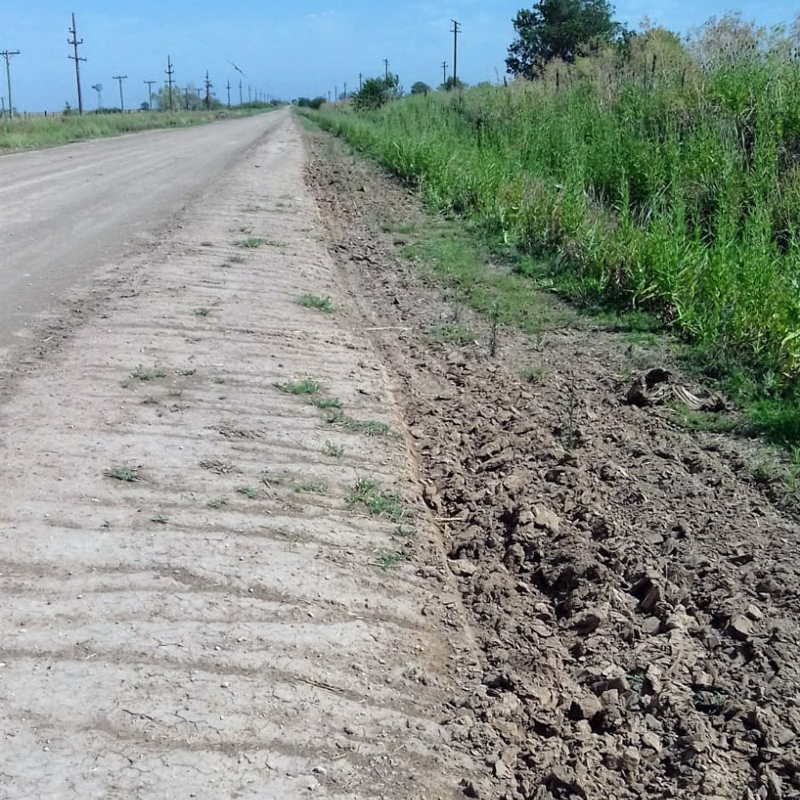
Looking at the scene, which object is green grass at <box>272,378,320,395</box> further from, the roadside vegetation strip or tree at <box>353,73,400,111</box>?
tree at <box>353,73,400,111</box>

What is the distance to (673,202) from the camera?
789cm

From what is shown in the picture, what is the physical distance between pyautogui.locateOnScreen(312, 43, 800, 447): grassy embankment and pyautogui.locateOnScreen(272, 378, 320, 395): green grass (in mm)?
2500

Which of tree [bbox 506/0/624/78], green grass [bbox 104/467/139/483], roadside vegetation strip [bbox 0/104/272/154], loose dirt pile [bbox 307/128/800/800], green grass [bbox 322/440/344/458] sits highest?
tree [bbox 506/0/624/78]

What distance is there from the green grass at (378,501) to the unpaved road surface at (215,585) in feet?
0.05

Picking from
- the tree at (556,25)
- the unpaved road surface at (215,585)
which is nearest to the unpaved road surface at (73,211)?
the unpaved road surface at (215,585)

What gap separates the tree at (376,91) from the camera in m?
37.8

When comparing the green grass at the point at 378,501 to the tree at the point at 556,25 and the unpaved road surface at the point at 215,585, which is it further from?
the tree at the point at 556,25

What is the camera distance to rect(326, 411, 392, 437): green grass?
5109mm

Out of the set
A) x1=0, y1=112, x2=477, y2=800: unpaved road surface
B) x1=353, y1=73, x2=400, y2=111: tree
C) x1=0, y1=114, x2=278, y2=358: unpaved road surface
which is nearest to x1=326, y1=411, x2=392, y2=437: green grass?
x1=0, y1=112, x2=477, y2=800: unpaved road surface

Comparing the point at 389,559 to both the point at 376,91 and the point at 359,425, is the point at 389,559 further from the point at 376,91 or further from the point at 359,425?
the point at 376,91

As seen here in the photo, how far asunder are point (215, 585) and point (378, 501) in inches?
41.2

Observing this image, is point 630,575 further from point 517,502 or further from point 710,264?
point 710,264

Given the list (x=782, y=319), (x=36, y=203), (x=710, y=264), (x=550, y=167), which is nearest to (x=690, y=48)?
(x=550, y=167)

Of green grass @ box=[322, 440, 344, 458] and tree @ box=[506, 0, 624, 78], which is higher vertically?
tree @ box=[506, 0, 624, 78]
